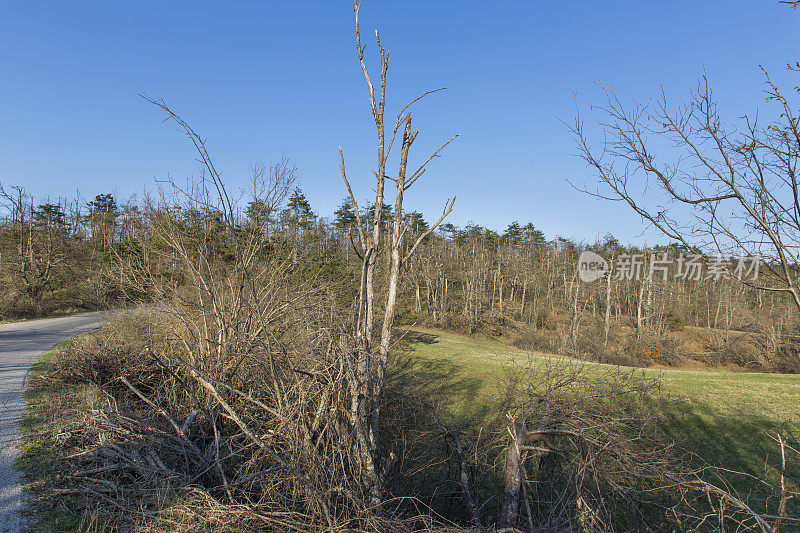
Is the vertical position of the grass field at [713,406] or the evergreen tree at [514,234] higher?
the evergreen tree at [514,234]

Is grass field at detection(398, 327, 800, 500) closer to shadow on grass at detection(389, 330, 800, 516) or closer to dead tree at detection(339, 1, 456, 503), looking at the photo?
shadow on grass at detection(389, 330, 800, 516)

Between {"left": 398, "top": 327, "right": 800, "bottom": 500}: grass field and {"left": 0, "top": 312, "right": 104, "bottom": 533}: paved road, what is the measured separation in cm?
580

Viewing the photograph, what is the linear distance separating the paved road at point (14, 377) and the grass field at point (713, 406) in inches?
228

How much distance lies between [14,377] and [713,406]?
642 inches

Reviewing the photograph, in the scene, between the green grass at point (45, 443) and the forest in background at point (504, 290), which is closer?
the green grass at point (45, 443)

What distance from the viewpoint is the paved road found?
4090 mm

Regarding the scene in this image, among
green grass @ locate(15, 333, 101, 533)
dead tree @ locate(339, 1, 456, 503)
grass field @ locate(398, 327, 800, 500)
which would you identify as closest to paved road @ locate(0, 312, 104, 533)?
green grass @ locate(15, 333, 101, 533)

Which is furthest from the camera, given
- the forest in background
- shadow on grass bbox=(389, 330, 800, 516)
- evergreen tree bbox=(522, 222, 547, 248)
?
evergreen tree bbox=(522, 222, 547, 248)

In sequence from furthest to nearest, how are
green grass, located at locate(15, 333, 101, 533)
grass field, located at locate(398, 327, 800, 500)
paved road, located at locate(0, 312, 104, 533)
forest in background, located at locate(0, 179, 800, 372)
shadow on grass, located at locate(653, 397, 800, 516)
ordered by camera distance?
1. forest in background, located at locate(0, 179, 800, 372)
2. grass field, located at locate(398, 327, 800, 500)
3. shadow on grass, located at locate(653, 397, 800, 516)
4. paved road, located at locate(0, 312, 104, 533)
5. green grass, located at locate(15, 333, 101, 533)

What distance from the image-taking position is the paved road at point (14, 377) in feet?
13.4

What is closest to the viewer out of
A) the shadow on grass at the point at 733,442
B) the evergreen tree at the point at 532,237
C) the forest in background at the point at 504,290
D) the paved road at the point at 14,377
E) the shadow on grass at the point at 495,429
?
the paved road at the point at 14,377

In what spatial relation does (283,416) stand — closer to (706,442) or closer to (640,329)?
(706,442)

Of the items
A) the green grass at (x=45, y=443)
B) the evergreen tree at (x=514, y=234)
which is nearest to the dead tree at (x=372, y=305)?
the green grass at (x=45, y=443)

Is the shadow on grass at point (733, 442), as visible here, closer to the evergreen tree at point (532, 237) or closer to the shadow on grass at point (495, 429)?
the shadow on grass at point (495, 429)
